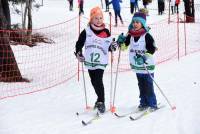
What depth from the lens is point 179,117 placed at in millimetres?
7574

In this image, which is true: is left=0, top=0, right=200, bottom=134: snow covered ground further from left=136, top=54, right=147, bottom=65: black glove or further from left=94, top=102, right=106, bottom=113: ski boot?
left=136, top=54, right=147, bottom=65: black glove

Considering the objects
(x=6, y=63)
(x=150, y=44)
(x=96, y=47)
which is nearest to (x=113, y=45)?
(x=96, y=47)

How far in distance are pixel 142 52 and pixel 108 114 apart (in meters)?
1.13

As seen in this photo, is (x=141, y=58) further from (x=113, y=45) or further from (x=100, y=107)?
(x=100, y=107)

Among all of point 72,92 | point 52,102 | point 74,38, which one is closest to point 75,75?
point 72,92

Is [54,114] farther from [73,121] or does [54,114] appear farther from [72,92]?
[72,92]

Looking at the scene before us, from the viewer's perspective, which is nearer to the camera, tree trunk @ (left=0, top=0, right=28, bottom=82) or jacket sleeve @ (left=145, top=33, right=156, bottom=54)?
jacket sleeve @ (left=145, top=33, right=156, bottom=54)

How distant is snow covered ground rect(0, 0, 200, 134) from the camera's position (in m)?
7.11

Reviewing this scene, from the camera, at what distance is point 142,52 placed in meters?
7.77

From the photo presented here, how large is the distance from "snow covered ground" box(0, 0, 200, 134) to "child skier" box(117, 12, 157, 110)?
1.06ft

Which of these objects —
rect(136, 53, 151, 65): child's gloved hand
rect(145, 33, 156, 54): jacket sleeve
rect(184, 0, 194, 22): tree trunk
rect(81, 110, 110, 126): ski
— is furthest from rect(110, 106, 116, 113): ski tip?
rect(184, 0, 194, 22): tree trunk

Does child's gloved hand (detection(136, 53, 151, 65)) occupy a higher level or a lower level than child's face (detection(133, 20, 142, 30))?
lower

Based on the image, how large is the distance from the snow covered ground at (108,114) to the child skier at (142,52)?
323mm

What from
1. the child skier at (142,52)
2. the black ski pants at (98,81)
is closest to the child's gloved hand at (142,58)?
the child skier at (142,52)
